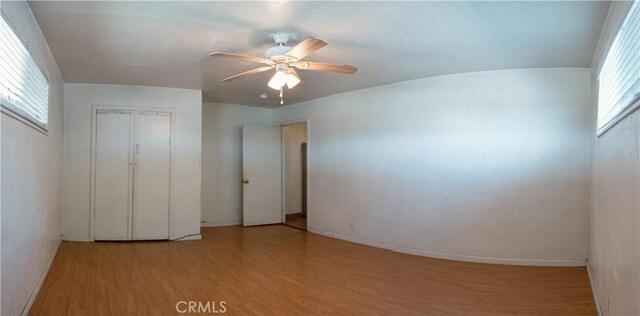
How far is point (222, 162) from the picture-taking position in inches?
245

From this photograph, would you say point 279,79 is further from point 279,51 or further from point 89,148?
point 89,148

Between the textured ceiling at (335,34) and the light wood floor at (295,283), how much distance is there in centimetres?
222

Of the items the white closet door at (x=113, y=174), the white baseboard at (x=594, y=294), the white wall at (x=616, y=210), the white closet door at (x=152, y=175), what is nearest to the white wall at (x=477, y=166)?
the white baseboard at (x=594, y=294)

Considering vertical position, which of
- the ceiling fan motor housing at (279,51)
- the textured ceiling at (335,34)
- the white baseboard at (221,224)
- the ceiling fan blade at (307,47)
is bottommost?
the white baseboard at (221,224)

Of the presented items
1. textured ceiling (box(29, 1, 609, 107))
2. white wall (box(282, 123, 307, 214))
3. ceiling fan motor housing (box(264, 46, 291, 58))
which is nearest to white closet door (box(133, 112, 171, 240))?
textured ceiling (box(29, 1, 609, 107))

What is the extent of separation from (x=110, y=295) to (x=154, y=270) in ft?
2.24

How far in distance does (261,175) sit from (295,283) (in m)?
3.33

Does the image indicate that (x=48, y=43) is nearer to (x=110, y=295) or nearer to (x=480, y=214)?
(x=110, y=295)

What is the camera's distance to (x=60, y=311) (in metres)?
2.56

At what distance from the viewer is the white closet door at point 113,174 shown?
4.71 metres

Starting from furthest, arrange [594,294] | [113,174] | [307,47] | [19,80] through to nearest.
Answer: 1. [113,174]
2. [594,294]
3. [307,47]
4. [19,80]

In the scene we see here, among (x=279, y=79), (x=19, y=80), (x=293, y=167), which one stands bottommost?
(x=293, y=167)

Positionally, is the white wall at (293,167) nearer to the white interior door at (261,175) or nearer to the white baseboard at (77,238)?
the white interior door at (261,175)

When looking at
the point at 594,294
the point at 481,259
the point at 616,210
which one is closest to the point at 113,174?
the point at 481,259
